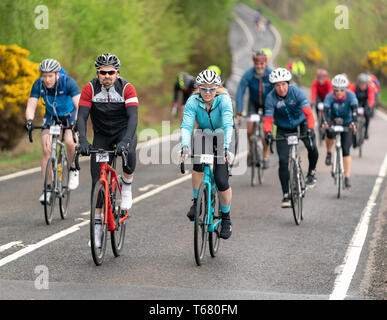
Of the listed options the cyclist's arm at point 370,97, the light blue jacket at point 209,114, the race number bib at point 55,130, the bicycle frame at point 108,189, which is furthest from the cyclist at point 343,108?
the bicycle frame at point 108,189

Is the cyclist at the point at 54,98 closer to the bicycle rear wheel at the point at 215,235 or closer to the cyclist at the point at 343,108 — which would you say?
the bicycle rear wheel at the point at 215,235

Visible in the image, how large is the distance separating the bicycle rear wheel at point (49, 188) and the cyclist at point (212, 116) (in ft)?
8.50

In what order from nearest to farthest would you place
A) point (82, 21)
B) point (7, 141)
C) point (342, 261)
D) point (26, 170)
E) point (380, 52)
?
point (342, 261)
point (26, 170)
point (7, 141)
point (82, 21)
point (380, 52)

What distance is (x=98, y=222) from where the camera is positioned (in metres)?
8.41

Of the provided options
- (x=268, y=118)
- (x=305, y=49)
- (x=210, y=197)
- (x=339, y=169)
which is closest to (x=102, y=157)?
(x=210, y=197)

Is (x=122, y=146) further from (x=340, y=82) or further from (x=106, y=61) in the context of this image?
(x=340, y=82)

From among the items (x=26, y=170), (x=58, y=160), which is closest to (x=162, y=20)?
(x=26, y=170)

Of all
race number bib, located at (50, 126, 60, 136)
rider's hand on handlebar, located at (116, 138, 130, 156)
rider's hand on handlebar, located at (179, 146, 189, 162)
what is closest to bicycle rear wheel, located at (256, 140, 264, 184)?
race number bib, located at (50, 126, 60, 136)

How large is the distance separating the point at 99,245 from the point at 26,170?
Result: 8427 millimetres

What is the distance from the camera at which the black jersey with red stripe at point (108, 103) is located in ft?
29.0

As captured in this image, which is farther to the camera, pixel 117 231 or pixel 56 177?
pixel 56 177

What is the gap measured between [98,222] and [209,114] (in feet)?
5.53
